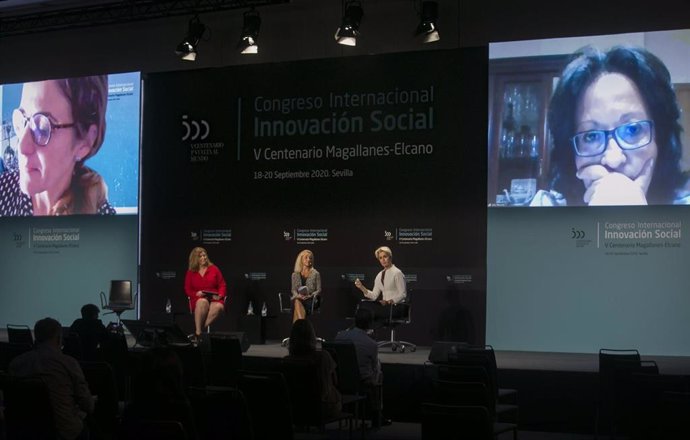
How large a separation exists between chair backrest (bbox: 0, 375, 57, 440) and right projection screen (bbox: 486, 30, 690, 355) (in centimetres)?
752

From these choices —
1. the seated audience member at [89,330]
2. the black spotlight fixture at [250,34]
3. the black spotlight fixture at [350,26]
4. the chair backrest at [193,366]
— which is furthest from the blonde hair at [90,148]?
the chair backrest at [193,366]

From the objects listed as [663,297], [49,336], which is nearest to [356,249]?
[663,297]

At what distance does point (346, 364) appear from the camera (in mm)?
6922

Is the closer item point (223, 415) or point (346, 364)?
point (223, 415)

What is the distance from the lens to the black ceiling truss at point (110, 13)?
12680 millimetres

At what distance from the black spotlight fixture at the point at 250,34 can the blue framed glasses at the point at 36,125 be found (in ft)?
10.6

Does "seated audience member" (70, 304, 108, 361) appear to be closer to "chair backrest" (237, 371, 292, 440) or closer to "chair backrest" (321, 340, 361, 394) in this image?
"chair backrest" (321, 340, 361, 394)

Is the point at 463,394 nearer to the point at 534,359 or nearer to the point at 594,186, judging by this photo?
the point at 534,359

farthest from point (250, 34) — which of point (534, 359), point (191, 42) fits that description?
point (534, 359)

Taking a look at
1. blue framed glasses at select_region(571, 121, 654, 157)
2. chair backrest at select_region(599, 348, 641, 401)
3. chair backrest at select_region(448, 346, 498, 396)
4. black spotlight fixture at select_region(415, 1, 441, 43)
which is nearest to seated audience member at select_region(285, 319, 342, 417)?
chair backrest at select_region(448, 346, 498, 396)

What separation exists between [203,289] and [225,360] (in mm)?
4423

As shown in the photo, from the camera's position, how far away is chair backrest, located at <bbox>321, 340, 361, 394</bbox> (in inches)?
271

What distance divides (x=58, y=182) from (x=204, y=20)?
10.7 feet

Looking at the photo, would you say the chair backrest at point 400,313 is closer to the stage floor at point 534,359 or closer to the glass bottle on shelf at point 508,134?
the stage floor at point 534,359
